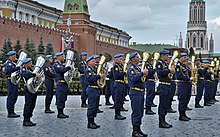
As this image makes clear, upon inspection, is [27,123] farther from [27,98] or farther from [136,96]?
[136,96]

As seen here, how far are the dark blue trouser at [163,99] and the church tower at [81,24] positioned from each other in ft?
152

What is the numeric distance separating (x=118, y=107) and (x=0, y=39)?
98.3ft

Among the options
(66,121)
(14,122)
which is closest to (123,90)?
(66,121)

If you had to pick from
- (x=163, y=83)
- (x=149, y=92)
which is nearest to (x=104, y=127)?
(x=163, y=83)

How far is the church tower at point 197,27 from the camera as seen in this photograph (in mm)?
123062

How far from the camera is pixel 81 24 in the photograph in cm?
5962

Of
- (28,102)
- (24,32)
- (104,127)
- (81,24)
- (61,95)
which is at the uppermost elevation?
(81,24)

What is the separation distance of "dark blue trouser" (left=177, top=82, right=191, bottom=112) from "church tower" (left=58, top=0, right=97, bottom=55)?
45.1 metres

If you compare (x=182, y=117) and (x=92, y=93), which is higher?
(x=92, y=93)

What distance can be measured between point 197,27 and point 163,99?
4649 inches

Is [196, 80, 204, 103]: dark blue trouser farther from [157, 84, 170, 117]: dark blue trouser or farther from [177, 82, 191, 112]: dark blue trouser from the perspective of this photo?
[157, 84, 170, 117]: dark blue trouser

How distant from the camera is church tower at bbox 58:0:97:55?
190 feet

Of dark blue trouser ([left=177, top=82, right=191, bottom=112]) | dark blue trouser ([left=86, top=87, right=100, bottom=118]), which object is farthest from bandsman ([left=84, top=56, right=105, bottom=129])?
dark blue trouser ([left=177, top=82, right=191, bottom=112])

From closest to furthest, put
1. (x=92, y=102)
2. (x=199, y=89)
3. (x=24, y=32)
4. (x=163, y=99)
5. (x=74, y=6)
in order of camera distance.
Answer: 1. (x=92, y=102)
2. (x=163, y=99)
3. (x=199, y=89)
4. (x=24, y=32)
5. (x=74, y=6)
